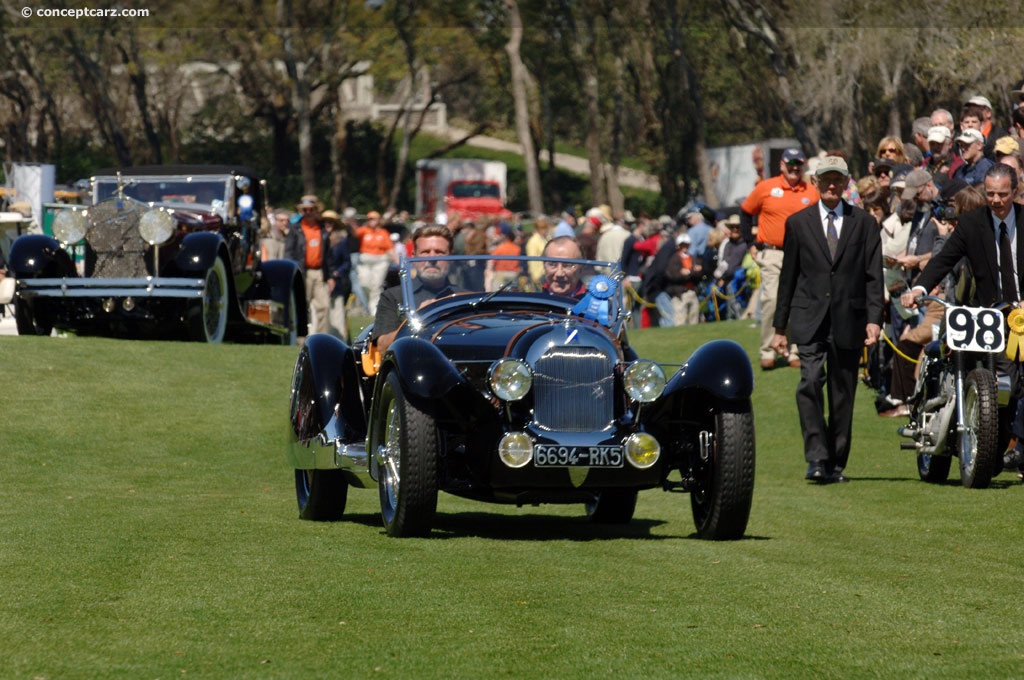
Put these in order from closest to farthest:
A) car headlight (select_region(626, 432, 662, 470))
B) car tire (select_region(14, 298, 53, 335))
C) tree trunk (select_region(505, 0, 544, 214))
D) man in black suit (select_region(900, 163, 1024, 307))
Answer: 1. car headlight (select_region(626, 432, 662, 470))
2. man in black suit (select_region(900, 163, 1024, 307))
3. car tire (select_region(14, 298, 53, 335))
4. tree trunk (select_region(505, 0, 544, 214))

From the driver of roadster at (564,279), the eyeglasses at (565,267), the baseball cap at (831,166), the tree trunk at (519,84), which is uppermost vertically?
the tree trunk at (519,84)

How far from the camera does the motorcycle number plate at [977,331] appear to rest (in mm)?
9898

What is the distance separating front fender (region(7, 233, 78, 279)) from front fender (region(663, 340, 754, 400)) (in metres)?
11.5

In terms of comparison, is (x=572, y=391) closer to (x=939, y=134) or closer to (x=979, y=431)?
(x=979, y=431)

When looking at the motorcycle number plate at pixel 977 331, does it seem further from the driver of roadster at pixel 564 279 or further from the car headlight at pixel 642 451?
the car headlight at pixel 642 451

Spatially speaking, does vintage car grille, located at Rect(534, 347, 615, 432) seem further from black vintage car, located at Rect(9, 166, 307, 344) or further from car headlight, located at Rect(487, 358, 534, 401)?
black vintage car, located at Rect(9, 166, 307, 344)

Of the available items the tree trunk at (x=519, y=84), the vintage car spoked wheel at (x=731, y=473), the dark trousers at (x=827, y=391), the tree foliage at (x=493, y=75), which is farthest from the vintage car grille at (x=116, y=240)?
the tree trunk at (x=519, y=84)

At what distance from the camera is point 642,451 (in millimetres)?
7496

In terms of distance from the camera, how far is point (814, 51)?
132ft

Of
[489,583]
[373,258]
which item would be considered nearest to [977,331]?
[489,583]

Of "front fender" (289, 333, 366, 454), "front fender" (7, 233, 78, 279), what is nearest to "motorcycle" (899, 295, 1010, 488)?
"front fender" (289, 333, 366, 454)

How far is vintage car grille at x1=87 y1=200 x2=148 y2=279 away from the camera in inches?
694

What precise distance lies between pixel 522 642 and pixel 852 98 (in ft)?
121

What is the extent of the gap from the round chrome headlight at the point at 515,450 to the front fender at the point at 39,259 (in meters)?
11.4
